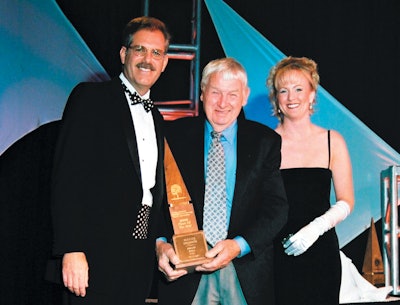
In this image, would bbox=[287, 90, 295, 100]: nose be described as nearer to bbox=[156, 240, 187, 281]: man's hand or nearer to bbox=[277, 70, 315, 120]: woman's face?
bbox=[277, 70, 315, 120]: woman's face

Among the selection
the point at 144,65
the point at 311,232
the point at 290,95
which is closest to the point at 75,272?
the point at 144,65

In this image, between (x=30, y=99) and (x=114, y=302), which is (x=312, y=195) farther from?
(x=30, y=99)

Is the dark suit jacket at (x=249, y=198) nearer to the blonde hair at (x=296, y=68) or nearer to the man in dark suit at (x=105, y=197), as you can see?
the man in dark suit at (x=105, y=197)

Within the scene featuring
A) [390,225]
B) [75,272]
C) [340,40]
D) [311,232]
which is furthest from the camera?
[340,40]

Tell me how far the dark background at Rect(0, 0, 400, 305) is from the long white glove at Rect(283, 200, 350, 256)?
1411 mm

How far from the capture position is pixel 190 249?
2.18 meters

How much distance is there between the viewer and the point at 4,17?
12.4 feet

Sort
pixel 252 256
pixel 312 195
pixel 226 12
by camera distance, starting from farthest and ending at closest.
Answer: pixel 226 12
pixel 312 195
pixel 252 256

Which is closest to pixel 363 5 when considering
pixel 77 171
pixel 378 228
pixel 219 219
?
pixel 378 228

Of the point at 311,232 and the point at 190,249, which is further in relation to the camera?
the point at 311,232

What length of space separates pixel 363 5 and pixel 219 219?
2.84 m

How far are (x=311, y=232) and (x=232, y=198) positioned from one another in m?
0.56

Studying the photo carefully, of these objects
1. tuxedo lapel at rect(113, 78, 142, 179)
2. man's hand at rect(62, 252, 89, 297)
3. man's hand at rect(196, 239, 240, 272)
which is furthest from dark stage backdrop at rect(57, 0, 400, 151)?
man's hand at rect(62, 252, 89, 297)

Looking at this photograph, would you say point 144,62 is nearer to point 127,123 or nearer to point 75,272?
point 127,123
